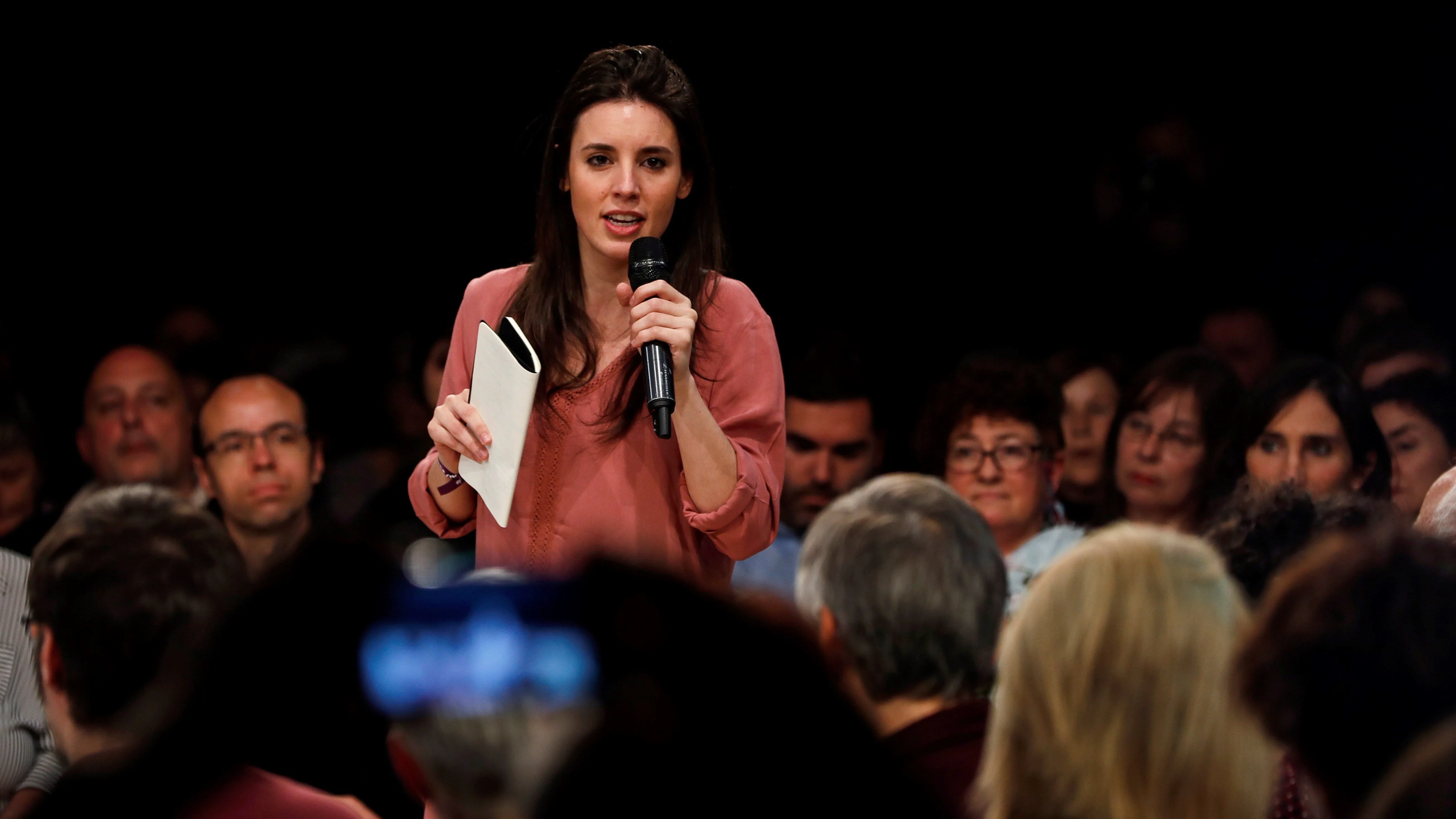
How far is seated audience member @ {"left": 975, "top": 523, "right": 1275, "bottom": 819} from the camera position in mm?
1234

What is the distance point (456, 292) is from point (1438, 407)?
9.07ft

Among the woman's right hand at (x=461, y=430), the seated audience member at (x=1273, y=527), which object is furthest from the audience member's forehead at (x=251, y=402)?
the seated audience member at (x=1273, y=527)

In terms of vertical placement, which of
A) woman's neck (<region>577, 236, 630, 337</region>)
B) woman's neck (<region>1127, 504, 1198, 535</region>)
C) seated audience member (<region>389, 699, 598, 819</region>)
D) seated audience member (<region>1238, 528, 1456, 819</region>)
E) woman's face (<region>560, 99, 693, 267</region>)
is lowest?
woman's neck (<region>1127, 504, 1198, 535</region>)

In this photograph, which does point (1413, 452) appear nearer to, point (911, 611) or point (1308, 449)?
point (1308, 449)

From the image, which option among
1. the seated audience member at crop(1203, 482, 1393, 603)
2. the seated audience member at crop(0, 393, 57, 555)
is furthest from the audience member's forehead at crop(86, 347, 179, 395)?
the seated audience member at crop(1203, 482, 1393, 603)

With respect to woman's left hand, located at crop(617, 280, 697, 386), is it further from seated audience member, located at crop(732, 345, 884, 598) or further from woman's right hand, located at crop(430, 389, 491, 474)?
seated audience member, located at crop(732, 345, 884, 598)

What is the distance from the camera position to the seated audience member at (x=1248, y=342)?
4340 mm

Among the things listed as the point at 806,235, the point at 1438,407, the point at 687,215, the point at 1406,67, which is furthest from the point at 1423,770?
the point at 1406,67

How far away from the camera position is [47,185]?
4.61 meters

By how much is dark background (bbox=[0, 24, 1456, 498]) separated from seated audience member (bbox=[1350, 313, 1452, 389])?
1.56 feet

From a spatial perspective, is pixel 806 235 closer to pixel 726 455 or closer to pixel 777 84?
pixel 777 84

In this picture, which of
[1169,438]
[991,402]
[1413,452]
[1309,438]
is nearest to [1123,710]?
[1309,438]

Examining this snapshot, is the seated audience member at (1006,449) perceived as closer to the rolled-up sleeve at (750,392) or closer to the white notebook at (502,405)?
the rolled-up sleeve at (750,392)

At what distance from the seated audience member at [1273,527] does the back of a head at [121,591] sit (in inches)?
51.0
